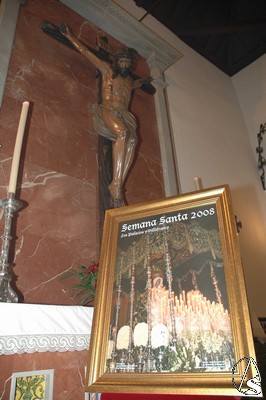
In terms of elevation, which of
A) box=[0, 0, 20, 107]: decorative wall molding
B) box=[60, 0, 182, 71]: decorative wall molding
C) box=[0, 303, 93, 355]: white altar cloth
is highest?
box=[60, 0, 182, 71]: decorative wall molding

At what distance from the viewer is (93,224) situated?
6.55 feet

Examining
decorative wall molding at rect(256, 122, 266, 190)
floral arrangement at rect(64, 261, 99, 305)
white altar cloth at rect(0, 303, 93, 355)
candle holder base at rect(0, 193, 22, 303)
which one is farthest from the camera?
decorative wall molding at rect(256, 122, 266, 190)

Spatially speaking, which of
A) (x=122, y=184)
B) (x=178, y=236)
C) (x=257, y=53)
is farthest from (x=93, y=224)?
(x=257, y=53)

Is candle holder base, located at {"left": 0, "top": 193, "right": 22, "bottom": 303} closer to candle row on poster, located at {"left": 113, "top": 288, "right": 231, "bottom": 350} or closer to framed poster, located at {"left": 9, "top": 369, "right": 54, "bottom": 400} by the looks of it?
framed poster, located at {"left": 9, "top": 369, "right": 54, "bottom": 400}

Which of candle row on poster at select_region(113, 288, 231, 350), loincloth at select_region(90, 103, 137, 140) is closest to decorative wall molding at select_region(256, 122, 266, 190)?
loincloth at select_region(90, 103, 137, 140)

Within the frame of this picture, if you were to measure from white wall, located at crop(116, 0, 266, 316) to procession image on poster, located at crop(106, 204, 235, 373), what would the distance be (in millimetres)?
1810

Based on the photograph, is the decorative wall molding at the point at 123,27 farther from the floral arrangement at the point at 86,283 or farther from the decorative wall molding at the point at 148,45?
the floral arrangement at the point at 86,283

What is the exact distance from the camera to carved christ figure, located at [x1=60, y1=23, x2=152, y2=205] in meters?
2.25

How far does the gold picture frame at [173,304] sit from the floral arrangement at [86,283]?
0.51 meters

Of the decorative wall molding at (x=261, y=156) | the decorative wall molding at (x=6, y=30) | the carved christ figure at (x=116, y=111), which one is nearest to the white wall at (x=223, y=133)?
the decorative wall molding at (x=261, y=156)

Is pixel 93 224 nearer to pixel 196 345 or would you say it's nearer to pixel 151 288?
pixel 151 288

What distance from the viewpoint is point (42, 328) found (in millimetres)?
1033

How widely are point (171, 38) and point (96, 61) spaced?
2.67m

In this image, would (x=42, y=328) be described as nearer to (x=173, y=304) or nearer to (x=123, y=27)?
(x=173, y=304)
